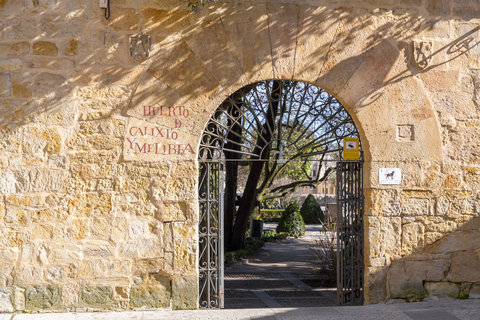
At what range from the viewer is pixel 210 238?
4.62 m

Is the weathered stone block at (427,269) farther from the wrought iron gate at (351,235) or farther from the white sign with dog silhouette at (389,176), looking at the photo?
the white sign with dog silhouette at (389,176)

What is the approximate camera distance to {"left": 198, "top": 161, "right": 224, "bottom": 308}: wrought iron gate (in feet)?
15.1

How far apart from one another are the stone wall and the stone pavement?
138 mm

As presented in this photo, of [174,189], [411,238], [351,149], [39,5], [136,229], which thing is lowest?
[411,238]

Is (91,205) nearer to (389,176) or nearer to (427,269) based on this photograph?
(389,176)

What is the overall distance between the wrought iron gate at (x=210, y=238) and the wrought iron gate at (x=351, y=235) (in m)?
1.33

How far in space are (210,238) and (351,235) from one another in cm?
158

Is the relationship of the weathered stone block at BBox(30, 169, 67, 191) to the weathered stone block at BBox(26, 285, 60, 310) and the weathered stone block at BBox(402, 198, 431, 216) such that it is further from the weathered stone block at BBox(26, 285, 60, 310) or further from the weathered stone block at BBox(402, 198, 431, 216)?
the weathered stone block at BBox(402, 198, 431, 216)

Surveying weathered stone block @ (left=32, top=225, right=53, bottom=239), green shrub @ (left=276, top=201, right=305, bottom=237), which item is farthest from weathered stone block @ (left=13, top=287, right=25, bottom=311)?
green shrub @ (left=276, top=201, right=305, bottom=237)

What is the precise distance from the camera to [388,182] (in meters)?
4.71

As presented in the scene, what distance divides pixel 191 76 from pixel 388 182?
2316 mm

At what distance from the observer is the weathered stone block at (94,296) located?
4.30 metres

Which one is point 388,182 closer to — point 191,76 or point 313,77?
point 313,77

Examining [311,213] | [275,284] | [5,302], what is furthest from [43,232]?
[311,213]
